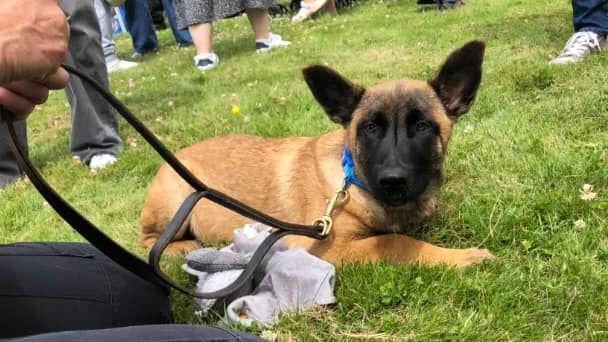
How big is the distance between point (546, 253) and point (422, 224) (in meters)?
0.79

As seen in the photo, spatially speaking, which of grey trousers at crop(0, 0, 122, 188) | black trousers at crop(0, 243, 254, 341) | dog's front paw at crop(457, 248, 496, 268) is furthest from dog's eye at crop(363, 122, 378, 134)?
grey trousers at crop(0, 0, 122, 188)

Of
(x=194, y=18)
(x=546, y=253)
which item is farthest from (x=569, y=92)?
(x=194, y=18)

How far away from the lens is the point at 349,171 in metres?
3.45

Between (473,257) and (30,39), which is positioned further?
(473,257)

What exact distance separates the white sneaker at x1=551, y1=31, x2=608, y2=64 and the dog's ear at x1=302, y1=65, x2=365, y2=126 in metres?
3.44

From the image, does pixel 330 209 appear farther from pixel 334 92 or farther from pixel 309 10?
pixel 309 10

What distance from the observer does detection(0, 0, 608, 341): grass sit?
248cm

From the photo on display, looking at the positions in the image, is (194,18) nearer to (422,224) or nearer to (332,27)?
(332,27)

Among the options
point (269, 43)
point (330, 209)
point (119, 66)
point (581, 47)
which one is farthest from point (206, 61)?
point (330, 209)

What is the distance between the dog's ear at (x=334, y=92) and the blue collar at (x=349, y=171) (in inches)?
9.4

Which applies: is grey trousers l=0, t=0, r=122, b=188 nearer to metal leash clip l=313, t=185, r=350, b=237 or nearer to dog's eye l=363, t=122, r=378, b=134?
metal leash clip l=313, t=185, r=350, b=237

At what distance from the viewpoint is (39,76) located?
1.77 metres

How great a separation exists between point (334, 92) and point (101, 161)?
3191 mm

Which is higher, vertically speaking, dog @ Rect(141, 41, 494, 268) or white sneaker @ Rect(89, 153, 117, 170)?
dog @ Rect(141, 41, 494, 268)
